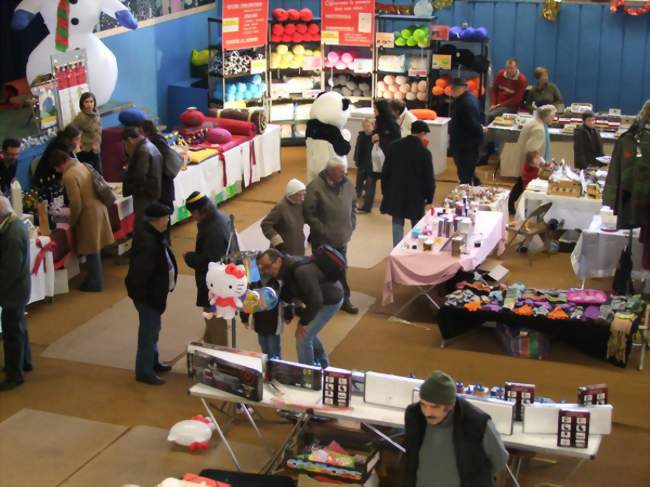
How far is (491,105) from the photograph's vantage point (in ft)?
45.0

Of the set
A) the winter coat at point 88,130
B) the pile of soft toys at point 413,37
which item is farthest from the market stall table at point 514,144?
the winter coat at point 88,130

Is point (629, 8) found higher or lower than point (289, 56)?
higher

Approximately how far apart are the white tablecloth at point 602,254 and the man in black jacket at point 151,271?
12.1 feet

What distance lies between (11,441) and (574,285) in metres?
4.95

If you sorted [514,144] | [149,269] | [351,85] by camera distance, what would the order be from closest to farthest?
[149,269] < [514,144] < [351,85]

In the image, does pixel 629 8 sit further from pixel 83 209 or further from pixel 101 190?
pixel 83 209

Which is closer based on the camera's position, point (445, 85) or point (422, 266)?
point (422, 266)

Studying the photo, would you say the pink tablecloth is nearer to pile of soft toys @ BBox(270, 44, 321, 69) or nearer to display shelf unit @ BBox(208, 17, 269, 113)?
display shelf unit @ BBox(208, 17, 269, 113)

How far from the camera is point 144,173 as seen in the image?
348 inches

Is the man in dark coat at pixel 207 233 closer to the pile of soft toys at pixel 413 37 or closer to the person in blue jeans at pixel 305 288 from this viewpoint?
the person in blue jeans at pixel 305 288

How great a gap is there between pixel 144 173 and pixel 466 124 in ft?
12.3

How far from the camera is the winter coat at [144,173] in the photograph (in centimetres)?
879

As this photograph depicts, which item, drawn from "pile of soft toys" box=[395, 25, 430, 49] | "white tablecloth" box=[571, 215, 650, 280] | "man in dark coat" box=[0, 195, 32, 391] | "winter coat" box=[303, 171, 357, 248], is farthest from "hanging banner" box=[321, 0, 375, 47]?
"man in dark coat" box=[0, 195, 32, 391]

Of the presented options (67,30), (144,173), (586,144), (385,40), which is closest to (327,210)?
(144,173)
